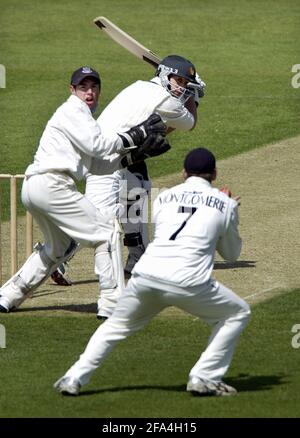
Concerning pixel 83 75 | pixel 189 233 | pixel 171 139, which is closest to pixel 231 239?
pixel 189 233

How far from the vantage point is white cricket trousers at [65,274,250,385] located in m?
9.12

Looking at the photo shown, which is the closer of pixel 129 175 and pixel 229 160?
pixel 129 175

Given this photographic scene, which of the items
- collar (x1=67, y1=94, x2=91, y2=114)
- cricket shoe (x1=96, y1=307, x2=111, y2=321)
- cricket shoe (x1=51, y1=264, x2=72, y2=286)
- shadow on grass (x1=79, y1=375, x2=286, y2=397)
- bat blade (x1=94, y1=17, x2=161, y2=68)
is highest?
bat blade (x1=94, y1=17, x2=161, y2=68)

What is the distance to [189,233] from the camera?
361 inches

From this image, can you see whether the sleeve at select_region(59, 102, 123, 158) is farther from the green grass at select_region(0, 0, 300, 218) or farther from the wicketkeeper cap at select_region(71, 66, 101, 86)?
the green grass at select_region(0, 0, 300, 218)

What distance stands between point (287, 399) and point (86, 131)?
10.3 feet

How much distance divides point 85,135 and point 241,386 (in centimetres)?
272

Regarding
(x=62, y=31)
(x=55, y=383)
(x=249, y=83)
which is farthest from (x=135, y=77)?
(x=55, y=383)

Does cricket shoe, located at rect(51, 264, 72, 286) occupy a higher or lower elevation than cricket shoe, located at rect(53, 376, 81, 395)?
higher

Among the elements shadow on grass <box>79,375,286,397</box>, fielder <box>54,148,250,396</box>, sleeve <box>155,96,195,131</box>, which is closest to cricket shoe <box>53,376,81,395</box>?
→ fielder <box>54,148,250,396</box>

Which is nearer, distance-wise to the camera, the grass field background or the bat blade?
the grass field background

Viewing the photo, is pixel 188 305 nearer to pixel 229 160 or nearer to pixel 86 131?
pixel 86 131

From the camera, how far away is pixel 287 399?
9.30m

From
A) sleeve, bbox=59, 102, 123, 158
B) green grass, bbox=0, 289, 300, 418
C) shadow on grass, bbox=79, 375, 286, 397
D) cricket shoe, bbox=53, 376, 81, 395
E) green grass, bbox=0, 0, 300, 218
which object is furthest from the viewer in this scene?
green grass, bbox=0, 0, 300, 218
